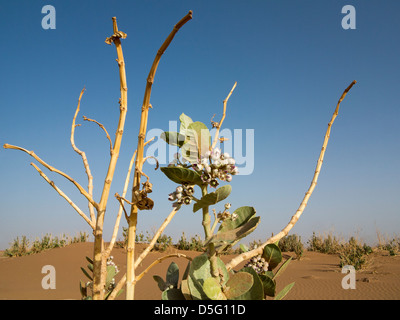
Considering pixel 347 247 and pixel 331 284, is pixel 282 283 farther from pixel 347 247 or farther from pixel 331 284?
pixel 347 247

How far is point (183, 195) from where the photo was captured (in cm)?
104

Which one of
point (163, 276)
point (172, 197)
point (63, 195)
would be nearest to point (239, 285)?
point (172, 197)

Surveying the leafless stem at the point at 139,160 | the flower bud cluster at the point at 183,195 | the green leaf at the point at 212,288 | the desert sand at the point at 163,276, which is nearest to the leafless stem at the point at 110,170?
the leafless stem at the point at 139,160

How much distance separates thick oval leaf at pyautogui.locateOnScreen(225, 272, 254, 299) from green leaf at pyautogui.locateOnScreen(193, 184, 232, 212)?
0.81 feet

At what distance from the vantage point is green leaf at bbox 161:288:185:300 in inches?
47.2

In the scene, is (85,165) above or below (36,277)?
above

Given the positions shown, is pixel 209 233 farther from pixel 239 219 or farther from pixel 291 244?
pixel 291 244

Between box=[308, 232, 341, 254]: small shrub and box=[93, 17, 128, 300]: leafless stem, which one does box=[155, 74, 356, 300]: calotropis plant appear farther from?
box=[308, 232, 341, 254]: small shrub

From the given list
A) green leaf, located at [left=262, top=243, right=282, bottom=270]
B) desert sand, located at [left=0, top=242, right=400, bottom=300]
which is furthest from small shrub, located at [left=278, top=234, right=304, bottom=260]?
green leaf, located at [left=262, top=243, right=282, bottom=270]
